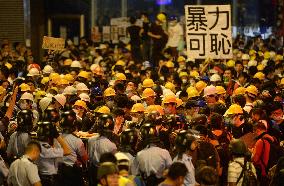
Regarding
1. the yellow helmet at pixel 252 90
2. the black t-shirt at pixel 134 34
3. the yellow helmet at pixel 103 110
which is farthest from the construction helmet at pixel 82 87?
the black t-shirt at pixel 134 34

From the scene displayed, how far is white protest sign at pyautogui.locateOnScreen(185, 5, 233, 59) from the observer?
64.0 feet


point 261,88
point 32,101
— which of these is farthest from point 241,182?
point 261,88

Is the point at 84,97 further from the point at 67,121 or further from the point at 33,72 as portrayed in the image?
the point at 33,72

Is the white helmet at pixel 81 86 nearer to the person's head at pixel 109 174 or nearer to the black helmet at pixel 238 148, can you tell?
the black helmet at pixel 238 148

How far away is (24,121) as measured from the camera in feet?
39.8

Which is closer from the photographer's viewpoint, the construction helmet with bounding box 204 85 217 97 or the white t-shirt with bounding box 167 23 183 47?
the construction helmet with bounding box 204 85 217 97

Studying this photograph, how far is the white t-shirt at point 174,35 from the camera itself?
29625mm

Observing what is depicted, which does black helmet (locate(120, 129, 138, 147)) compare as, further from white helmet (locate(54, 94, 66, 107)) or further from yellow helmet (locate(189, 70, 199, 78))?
yellow helmet (locate(189, 70, 199, 78))

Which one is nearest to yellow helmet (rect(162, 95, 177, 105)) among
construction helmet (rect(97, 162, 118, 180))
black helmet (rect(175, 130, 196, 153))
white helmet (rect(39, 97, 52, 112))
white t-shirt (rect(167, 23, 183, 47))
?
white helmet (rect(39, 97, 52, 112))

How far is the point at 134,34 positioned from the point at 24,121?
16.0 meters

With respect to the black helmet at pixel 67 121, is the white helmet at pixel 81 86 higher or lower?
higher

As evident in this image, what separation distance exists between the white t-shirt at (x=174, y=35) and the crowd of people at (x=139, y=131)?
9.28 meters

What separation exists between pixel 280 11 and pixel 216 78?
56.6 ft

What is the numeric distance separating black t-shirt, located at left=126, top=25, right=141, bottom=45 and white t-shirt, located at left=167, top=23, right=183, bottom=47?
1645 mm
